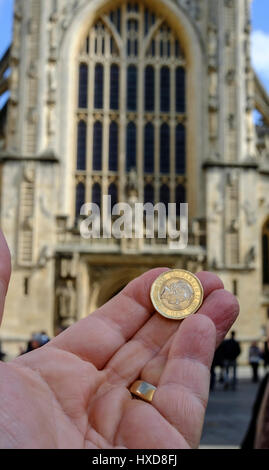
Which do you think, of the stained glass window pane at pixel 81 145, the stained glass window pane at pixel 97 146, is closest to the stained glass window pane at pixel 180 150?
the stained glass window pane at pixel 97 146

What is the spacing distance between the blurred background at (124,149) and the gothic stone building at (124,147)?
0.12ft

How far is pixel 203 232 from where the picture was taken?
1691cm

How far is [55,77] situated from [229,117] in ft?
18.6

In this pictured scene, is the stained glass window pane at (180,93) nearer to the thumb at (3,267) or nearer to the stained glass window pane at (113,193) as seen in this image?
the stained glass window pane at (113,193)

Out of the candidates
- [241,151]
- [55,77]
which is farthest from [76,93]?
[241,151]

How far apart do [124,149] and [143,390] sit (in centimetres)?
1635

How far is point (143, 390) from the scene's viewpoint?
1.85 metres

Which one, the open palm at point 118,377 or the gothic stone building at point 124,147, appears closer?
the open palm at point 118,377

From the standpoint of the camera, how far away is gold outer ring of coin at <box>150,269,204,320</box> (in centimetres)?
207

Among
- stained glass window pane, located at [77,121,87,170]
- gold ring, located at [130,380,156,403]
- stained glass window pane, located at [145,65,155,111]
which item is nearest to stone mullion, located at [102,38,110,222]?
stained glass window pane, located at [77,121,87,170]

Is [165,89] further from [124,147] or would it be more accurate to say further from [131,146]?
[124,147]

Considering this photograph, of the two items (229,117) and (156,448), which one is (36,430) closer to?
(156,448)

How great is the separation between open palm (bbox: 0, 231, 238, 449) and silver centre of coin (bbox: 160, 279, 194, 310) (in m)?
0.06

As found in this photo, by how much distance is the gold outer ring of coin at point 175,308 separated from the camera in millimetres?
2068
